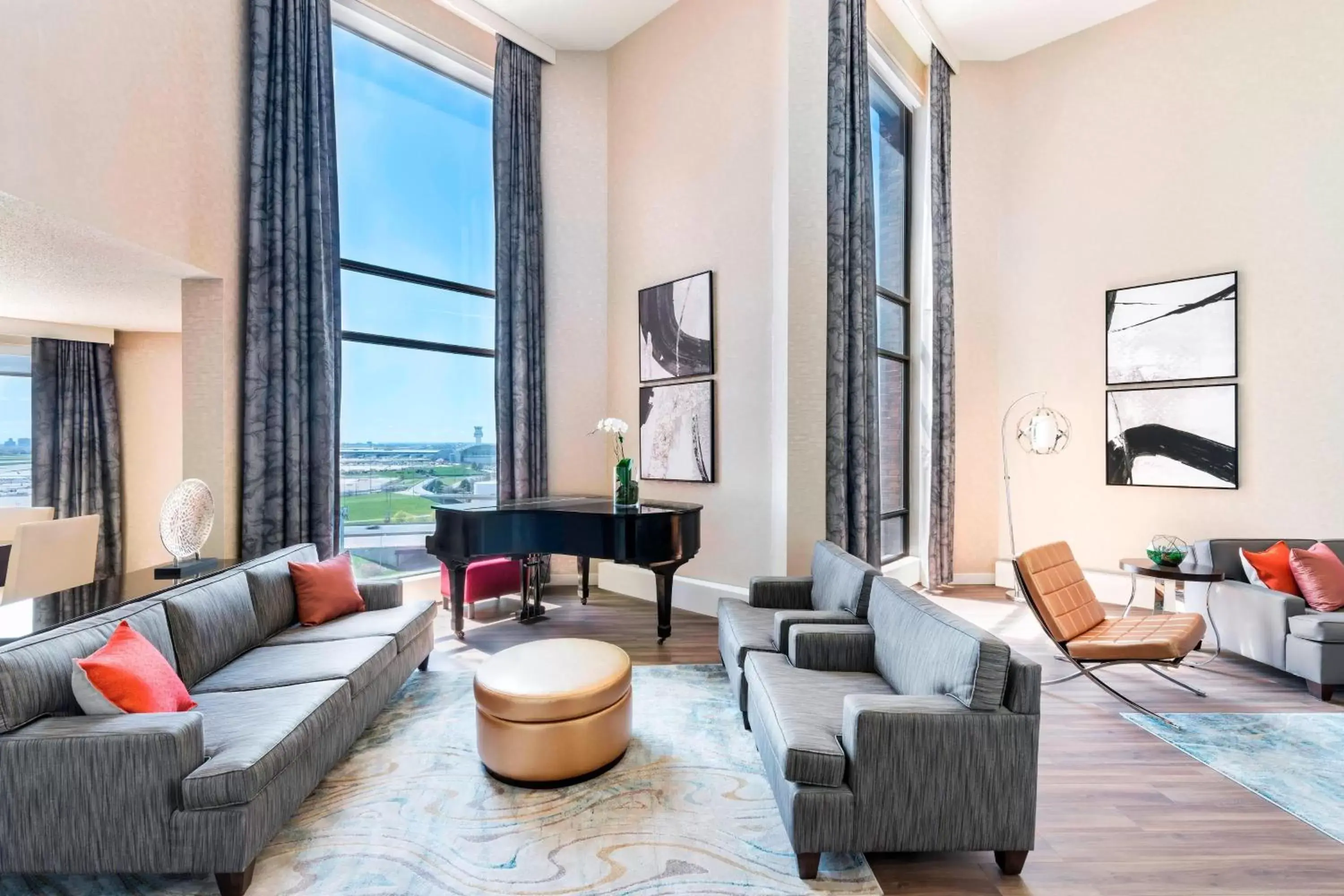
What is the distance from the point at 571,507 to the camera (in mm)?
4398

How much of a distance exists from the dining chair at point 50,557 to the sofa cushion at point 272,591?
1.29 meters

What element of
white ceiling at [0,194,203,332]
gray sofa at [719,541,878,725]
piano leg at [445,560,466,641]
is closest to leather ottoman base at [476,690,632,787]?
gray sofa at [719,541,878,725]

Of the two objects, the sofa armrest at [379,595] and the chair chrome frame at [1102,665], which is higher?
the sofa armrest at [379,595]

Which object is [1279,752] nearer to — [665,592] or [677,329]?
[665,592]

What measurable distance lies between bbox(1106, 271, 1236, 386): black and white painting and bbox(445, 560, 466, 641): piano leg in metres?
5.56

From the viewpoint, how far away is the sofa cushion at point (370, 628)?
3096 mm

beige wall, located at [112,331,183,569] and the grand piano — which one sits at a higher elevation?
beige wall, located at [112,331,183,569]

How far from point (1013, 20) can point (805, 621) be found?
5732 millimetres

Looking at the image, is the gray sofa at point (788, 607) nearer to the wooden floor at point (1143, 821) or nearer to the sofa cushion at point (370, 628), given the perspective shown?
the wooden floor at point (1143, 821)

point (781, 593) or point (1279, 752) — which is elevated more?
point (781, 593)

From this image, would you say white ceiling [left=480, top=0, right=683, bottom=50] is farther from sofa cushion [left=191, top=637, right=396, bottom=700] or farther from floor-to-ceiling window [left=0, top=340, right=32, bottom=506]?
sofa cushion [left=191, top=637, right=396, bottom=700]

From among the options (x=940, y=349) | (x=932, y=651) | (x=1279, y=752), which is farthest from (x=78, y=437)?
(x=1279, y=752)

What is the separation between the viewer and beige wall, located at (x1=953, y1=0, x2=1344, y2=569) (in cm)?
450

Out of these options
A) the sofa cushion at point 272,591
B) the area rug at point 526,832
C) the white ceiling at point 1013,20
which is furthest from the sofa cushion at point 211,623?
the white ceiling at point 1013,20
